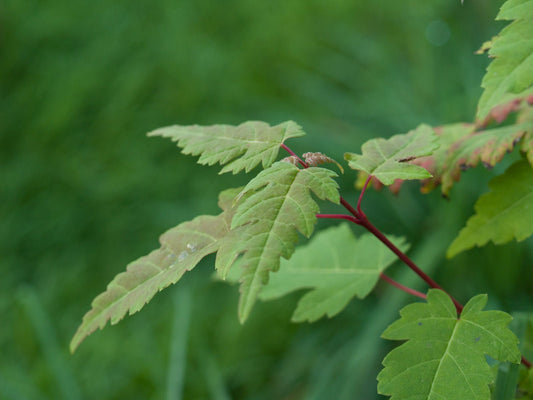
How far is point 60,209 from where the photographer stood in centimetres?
240

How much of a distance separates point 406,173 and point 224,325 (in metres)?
1.47

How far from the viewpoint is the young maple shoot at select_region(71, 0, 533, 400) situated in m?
0.58

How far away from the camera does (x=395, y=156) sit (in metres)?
0.71

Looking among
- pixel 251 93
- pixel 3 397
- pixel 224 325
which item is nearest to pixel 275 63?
pixel 251 93

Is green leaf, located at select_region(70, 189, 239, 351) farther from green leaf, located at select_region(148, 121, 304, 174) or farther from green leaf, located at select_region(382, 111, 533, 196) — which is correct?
green leaf, located at select_region(382, 111, 533, 196)

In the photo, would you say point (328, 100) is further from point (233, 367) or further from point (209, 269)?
point (233, 367)

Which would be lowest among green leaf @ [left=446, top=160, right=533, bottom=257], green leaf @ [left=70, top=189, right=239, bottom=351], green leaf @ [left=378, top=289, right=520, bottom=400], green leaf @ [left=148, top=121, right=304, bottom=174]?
green leaf @ [left=378, top=289, right=520, bottom=400]

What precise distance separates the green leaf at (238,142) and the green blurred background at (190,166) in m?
0.93

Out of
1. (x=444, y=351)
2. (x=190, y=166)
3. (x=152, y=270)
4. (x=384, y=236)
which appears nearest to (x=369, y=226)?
(x=384, y=236)

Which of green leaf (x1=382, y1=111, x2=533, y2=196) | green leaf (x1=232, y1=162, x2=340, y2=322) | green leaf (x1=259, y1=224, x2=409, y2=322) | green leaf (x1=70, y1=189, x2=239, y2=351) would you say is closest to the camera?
green leaf (x1=232, y1=162, x2=340, y2=322)

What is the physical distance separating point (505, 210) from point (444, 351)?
0.82ft

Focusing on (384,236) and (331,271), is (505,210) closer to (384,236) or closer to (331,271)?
(384,236)

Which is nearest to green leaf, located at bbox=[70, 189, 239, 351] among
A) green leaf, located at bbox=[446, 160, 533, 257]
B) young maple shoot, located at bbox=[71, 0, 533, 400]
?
young maple shoot, located at bbox=[71, 0, 533, 400]

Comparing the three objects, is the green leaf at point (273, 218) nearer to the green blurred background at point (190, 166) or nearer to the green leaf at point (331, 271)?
the green leaf at point (331, 271)
